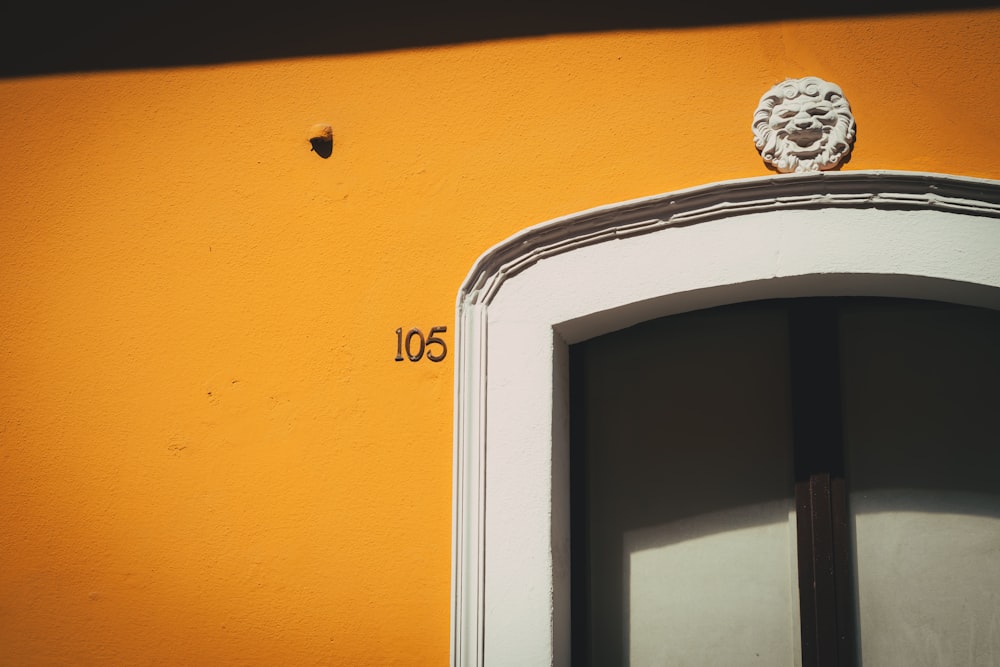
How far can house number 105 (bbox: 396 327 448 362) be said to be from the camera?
7.45ft

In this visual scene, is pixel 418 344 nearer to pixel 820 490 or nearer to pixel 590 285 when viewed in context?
pixel 590 285

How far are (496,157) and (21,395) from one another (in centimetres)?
166

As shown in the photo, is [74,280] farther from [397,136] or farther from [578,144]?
[578,144]

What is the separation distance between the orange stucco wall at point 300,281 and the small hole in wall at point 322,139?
1.1 inches

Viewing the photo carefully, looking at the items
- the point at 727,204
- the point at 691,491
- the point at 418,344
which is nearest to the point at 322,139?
the point at 418,344

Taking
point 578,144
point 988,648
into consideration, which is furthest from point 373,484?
point 988,648

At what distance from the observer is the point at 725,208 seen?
7.09 feet

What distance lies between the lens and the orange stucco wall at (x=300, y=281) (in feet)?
7.29

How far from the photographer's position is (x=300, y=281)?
2375 mm

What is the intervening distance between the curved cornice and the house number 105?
15 cm

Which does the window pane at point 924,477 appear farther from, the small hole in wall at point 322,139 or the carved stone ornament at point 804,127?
the small hole in wall at point 322,139

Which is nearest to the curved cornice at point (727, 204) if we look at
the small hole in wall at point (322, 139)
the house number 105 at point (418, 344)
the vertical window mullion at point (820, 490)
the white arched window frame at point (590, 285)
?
the white arched window frame at point (590, 285)

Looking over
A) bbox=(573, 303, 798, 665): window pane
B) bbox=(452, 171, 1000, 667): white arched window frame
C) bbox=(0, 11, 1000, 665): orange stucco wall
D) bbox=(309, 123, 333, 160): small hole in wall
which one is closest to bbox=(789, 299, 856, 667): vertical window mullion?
bbox=(573, 303, 798, 665): window pane

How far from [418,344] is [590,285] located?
20.6 inches
